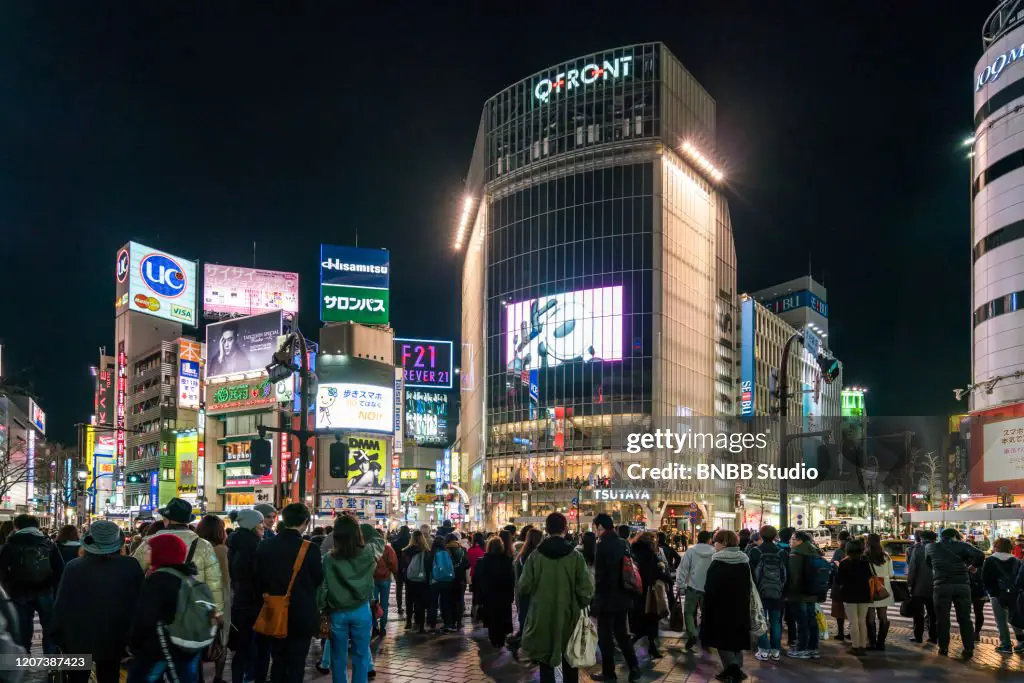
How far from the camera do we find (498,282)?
3469 inches

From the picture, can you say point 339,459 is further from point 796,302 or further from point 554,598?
point 796,302

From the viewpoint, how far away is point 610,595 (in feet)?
34.1

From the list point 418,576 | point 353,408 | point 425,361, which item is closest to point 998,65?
point 418,576

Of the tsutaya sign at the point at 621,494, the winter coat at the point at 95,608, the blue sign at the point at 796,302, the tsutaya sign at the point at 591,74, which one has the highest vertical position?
the tsutaya sign at the point at 591,74

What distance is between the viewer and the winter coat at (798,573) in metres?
12.9

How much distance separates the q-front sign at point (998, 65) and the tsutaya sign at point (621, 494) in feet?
125

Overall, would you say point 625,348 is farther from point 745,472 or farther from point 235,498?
point 235,498

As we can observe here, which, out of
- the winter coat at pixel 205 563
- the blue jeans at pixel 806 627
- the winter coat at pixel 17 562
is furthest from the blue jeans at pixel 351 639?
the blue jeans at pixel 806 627

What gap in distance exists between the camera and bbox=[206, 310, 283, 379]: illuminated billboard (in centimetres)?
8162

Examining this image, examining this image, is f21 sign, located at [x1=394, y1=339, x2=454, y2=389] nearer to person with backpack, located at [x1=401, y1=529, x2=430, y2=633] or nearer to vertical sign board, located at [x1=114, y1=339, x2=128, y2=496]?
vertical sign board, located at [x1=114, y1=339, x2=128, y2=496]

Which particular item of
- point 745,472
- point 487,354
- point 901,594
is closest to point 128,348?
point 487,354

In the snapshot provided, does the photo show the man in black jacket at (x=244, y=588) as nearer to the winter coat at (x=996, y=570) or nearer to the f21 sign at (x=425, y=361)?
the winter coat at (x=996, y=570)

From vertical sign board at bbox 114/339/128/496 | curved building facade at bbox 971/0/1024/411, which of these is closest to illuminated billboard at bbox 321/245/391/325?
vertical sign board at bbox 114/339/128/496

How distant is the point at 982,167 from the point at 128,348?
98.5m
